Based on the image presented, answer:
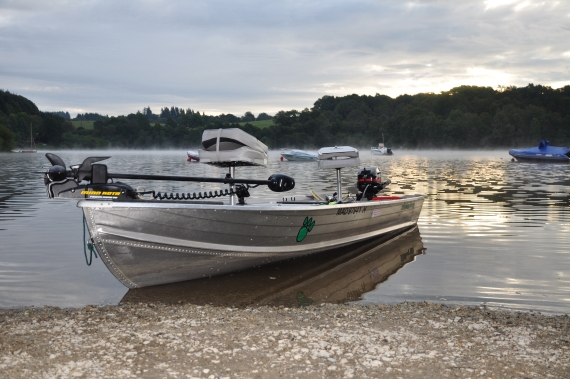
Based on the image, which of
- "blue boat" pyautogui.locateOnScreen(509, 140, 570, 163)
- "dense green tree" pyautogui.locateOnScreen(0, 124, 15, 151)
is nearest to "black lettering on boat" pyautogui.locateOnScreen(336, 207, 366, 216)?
"blue boat" pyautogui.locateOnScreen(509, 140, 570, 163)

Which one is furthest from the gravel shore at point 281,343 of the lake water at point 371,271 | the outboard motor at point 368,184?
the outboard motor at point 368,184

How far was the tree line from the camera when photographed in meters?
143

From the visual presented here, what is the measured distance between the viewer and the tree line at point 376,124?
468 ft

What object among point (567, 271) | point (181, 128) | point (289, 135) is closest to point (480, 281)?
point (567, 271)

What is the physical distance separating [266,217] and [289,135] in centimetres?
14273

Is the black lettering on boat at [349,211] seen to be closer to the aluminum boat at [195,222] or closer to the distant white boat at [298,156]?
the aluminum boat at [195,222]

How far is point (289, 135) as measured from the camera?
151 meters

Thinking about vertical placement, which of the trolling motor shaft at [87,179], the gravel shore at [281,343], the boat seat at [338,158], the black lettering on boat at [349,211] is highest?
the boat seat at [338,158]

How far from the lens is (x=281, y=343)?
5605 millimetres

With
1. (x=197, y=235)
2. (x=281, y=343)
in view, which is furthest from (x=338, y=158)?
(x=281, y=343)

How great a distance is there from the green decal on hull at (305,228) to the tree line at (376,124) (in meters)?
126

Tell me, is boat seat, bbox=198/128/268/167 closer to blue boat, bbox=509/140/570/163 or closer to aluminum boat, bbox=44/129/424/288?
aluminum boat, bbox=44/129/424/288

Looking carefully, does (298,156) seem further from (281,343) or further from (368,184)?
(281,343)

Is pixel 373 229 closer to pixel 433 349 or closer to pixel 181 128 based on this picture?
pixel 433 349
